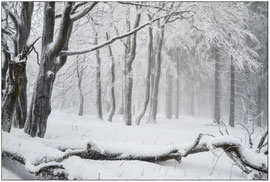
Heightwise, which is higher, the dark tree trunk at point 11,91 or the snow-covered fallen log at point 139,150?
the dark tree trunk at point 11,91

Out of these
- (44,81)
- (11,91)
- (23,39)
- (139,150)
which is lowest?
(139,150)

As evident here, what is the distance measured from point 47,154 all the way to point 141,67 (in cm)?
1794

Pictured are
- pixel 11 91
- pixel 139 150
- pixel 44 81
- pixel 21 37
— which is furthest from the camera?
pixel 21 37

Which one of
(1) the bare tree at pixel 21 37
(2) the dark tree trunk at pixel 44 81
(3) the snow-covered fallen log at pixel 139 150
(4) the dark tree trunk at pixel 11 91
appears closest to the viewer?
(3) the snow-covered fallen log at pixel 139 150

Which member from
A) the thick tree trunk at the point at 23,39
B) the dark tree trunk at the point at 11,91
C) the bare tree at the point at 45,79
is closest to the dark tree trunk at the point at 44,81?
the bare tree at the point at 45,79

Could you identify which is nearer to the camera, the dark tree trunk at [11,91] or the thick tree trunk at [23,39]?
the dark tree trunk at [11,91]

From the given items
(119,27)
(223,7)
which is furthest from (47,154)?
(119,27)

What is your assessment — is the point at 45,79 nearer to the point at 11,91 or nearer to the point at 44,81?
the point at 44,81

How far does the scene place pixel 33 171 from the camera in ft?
8.89

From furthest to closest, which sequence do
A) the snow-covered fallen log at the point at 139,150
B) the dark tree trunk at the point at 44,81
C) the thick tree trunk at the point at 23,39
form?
the thick tree trunk at the point at 23,39 → the dark tree trunk at the point at 44,81 → the snow-covered fallen log at the point at 139,150

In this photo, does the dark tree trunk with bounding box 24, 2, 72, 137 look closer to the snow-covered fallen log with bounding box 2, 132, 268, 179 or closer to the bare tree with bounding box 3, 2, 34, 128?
the bare tree with bounding box 3, 2, 34, 128

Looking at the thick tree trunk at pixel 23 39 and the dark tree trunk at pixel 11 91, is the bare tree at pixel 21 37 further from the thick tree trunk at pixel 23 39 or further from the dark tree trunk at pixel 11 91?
the dark tree trunk at pixel 11 91

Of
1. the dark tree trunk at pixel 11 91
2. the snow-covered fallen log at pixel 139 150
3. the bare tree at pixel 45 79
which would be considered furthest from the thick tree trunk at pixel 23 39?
the snow-covered fallen log at pixel 139 150

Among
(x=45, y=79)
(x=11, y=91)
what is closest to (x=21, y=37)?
(x=45, y=79)
